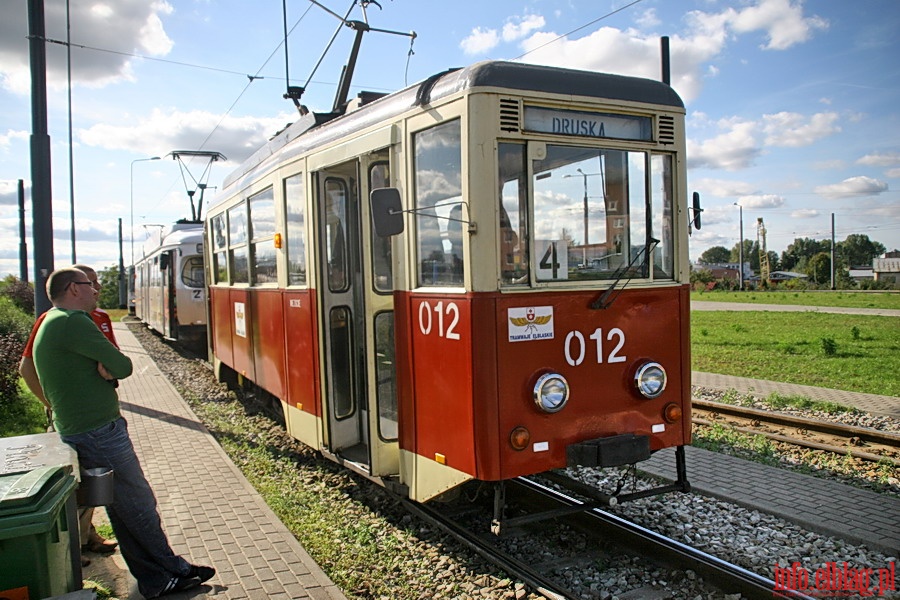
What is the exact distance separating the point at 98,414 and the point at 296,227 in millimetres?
2764

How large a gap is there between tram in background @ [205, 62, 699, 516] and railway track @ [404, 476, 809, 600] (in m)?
0.32

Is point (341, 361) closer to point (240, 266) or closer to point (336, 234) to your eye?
point (336, 234)

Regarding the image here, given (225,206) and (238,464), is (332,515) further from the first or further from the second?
(225,206)

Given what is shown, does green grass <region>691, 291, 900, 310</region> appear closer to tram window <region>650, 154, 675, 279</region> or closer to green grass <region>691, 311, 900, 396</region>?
green grass <region>691, 311, 900, 396</region>

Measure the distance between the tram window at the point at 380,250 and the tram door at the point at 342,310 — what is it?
72 cm

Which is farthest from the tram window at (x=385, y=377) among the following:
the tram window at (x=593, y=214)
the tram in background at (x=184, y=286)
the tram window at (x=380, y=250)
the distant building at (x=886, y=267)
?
the distant building at (x=886, y=267)

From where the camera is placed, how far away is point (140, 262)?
28094 mm

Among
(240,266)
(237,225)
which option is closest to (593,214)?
(240,266)

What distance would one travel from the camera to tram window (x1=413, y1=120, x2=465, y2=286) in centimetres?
451

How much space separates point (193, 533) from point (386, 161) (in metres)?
3.20

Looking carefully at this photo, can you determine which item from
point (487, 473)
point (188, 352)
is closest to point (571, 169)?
point (487, 473)

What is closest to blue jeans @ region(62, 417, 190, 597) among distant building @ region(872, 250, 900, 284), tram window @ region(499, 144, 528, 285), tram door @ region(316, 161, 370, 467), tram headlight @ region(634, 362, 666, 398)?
tram door @ region(316, 161, 370, 467)

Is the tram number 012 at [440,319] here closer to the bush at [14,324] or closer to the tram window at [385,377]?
the tram window at [385,377]

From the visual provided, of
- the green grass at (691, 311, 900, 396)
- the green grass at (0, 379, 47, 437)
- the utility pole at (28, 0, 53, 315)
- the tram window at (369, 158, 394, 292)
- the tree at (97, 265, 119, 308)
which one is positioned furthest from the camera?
the tree at (97, 265, 119, 308)
